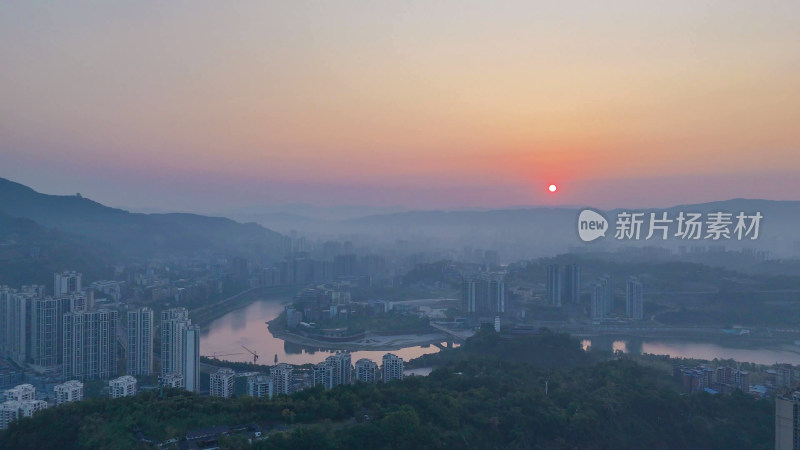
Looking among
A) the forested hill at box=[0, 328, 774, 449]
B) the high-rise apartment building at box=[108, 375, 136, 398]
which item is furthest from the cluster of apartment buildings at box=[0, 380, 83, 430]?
the forested hill at box=[0, 328, 774, 449]

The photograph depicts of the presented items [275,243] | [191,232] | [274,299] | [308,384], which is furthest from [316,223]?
[308,384]

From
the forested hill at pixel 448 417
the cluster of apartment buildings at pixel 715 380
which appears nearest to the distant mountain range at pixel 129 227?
the forested hill at pixel 448 417

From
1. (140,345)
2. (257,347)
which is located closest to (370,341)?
(257,347)

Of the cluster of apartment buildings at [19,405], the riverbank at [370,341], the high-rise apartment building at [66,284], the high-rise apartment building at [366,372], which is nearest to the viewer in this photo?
the cluster of apartment buildings at [19,405]

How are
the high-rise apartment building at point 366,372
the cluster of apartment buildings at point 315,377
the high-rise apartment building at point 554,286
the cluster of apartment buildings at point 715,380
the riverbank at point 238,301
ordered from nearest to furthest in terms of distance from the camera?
the cluster of apartment buildings at point 315,377
the cluster of apartment buildings at point 715,380
the high-rise apartment building at point 366,372
the riverbank at point 238,301
the high-rise apartment building at point 554,286

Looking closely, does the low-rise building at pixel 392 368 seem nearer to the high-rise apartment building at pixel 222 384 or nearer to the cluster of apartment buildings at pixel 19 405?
the high-rise apartment building at pixel 222 384

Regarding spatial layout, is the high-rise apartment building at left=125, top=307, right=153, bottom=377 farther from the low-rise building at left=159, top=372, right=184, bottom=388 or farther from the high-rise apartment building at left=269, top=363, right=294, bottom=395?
the high-rise apartment building at left=269, top=363, right=294, bottom=395
